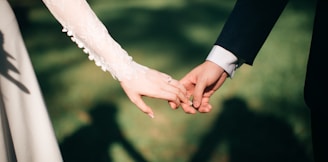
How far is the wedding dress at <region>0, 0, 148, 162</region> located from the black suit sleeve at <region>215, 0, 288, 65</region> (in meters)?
0.25

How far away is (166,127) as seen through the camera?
1.38m

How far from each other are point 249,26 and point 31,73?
472 mm

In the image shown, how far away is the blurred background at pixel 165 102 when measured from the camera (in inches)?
53.8

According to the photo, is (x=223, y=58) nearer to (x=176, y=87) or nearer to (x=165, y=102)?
(x=176, y=87)

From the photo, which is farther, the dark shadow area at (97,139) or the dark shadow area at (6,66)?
the dark shadow area at (97,139)

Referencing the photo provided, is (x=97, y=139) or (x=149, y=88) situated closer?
(x=149, y=88)

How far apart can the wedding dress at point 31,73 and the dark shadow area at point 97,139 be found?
58cm

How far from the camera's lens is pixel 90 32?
0.71m

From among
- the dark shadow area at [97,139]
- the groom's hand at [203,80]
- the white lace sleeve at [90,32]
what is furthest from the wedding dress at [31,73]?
the dark shadow area at [97,139]

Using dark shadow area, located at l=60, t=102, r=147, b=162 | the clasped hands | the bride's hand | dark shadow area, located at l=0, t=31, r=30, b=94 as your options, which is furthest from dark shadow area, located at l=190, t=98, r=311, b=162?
dark shadow area, located at l=0, t=31, r=30, b=94

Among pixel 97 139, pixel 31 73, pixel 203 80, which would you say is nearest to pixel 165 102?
pixel 97 139

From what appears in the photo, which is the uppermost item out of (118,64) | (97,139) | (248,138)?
(118,64)

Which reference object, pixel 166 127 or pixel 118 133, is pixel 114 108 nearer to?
pixel 118 133

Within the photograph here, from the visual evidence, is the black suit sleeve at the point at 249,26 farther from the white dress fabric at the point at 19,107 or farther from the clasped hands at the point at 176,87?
the white dress fabric at the point at 19,107
